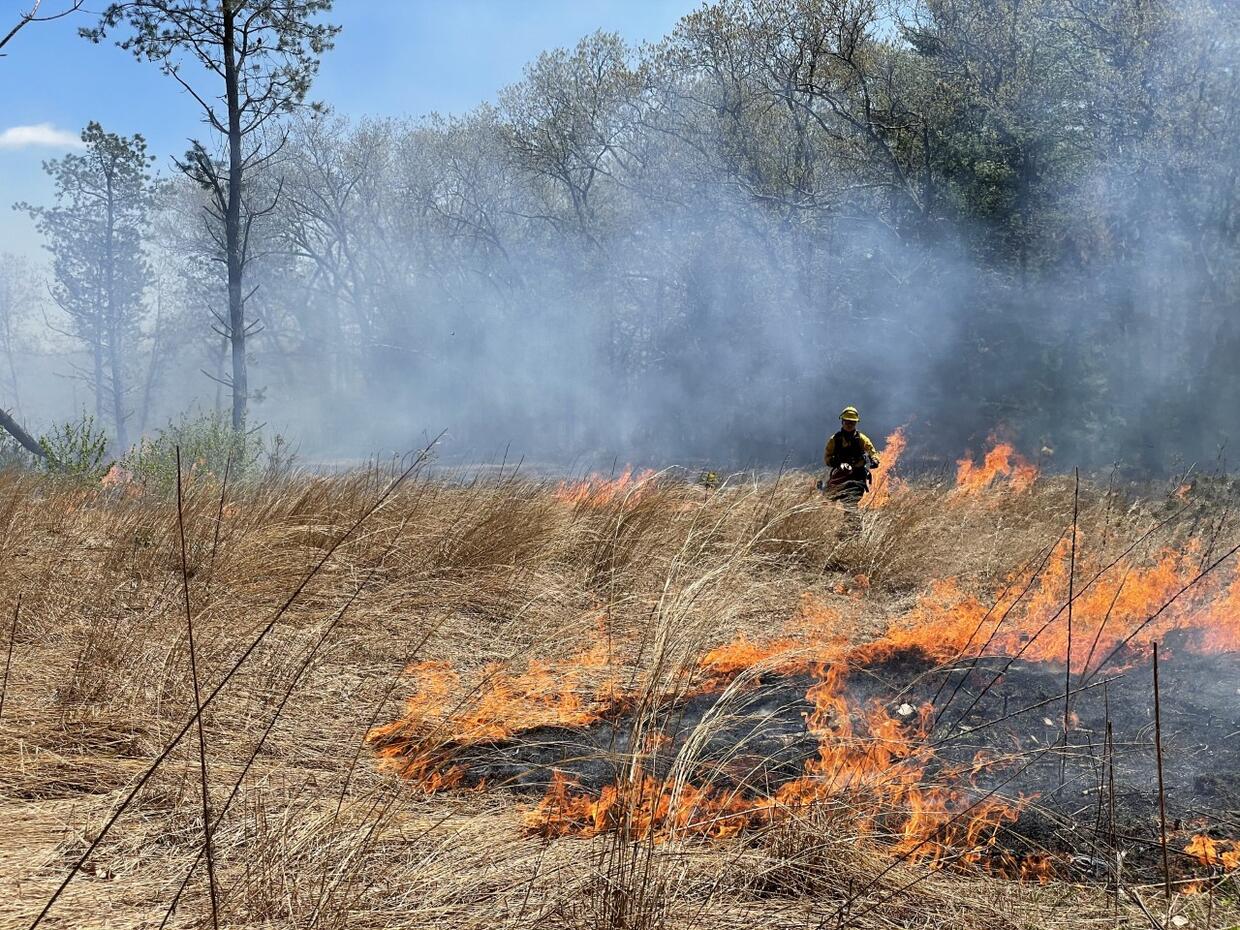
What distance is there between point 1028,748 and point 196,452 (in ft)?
28.2

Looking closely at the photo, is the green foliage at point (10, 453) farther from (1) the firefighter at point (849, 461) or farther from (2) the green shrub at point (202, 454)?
(1) the firefighter at point (849, 461)

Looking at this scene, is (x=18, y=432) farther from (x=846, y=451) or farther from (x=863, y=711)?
(x=863, y=711)

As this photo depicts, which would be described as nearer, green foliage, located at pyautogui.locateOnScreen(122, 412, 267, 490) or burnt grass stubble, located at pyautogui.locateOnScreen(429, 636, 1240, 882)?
burnt grass stubble, located at pyautogui.locateOnScreen(429, 636, 1240, 882)

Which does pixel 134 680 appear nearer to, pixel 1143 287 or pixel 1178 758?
pixel 1178 758

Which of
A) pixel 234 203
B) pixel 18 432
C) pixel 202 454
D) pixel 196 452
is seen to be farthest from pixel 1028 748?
pixel 234 203

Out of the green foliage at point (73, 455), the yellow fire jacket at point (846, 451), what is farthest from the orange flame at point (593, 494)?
the green foliage at point (73, 455)

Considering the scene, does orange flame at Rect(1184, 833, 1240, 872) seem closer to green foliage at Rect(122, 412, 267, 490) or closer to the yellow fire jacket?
the yellow fire jacket

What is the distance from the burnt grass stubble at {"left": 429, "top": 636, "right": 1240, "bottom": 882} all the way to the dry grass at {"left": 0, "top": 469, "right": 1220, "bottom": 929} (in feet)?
1.01

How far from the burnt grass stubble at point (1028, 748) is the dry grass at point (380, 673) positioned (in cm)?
31

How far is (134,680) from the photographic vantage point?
3.71 metres

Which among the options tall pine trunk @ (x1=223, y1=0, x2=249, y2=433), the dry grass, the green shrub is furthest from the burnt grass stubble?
tall pine trunk @ (x1=223, y1=0, x2=249, y2=433)

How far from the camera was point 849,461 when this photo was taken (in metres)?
8.20

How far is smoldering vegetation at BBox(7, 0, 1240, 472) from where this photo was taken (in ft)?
47.0

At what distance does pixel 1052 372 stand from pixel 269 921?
1680cm
